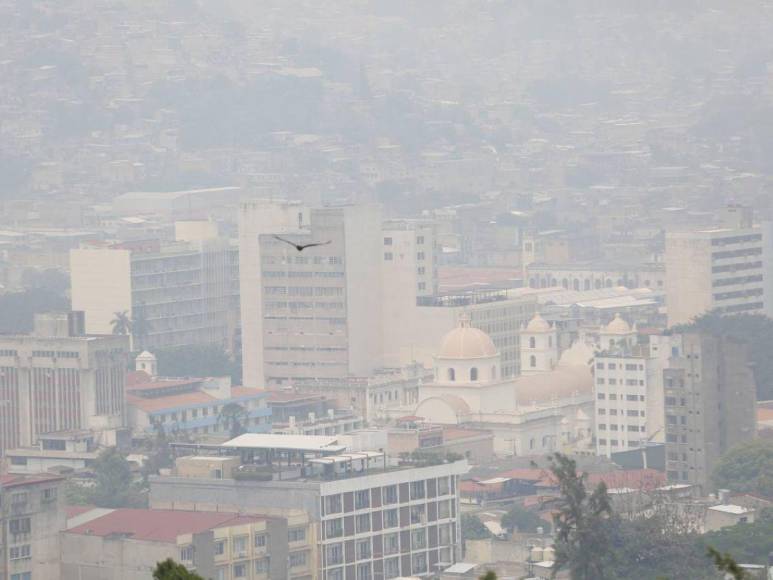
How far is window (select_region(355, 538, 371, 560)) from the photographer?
3214 inches

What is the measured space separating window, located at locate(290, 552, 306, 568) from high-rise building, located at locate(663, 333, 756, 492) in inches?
827

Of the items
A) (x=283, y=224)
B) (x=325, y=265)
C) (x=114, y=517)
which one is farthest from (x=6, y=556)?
(x=283, y=224)

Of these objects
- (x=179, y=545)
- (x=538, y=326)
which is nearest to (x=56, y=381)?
(x=538, y=326)

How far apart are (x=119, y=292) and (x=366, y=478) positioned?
6717cm

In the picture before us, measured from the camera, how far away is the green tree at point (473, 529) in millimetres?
86812

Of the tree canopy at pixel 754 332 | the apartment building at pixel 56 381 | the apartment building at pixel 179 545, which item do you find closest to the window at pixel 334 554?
the apartment building at pixel 179 545

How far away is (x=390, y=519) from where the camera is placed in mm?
82438

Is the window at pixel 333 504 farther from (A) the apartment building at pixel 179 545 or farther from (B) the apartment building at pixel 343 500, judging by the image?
(A) the apartment building at pixel 179 545

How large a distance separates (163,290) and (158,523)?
241ft

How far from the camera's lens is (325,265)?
131 meters

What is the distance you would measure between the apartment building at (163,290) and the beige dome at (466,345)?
2962 cm

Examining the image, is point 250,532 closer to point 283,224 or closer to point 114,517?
point 114,517

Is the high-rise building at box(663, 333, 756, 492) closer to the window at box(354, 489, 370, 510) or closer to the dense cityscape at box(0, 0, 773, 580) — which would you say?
the dense cityscape at box(0, 0, 773, 580)

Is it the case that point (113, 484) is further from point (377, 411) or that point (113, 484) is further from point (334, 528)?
point (377, 411)
